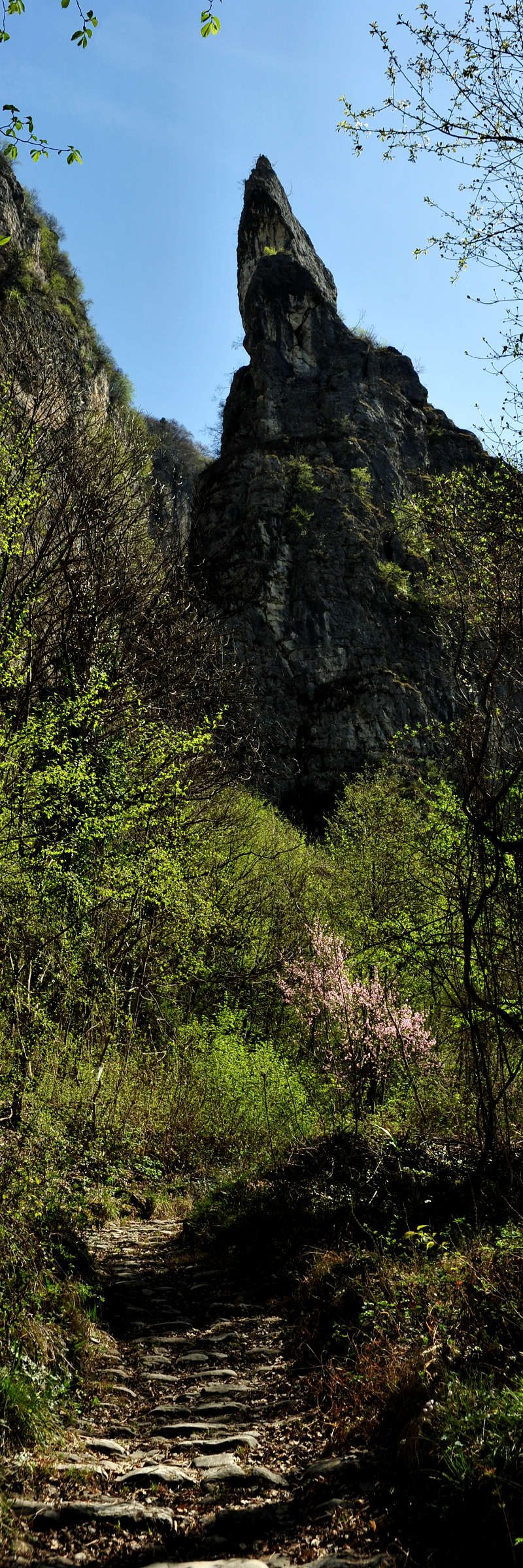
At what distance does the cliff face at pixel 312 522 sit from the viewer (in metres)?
33.9

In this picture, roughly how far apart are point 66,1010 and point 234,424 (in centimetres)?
3727

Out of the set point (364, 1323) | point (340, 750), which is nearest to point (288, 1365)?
point (364, 1323)

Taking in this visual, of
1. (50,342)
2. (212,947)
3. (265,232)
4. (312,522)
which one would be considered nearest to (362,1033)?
(212,947)

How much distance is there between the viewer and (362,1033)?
26.4 feet

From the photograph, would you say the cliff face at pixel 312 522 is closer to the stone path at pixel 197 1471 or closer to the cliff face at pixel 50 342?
the cliff face at pixel 50 342

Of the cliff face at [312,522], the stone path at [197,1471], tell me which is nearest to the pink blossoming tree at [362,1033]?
the stone path at [197,1471]

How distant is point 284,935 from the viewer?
17375 millimetres

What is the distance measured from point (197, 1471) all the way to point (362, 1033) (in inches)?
186

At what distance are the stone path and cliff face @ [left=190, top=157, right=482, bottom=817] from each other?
80.2ft

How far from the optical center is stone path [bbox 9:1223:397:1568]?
294 cm

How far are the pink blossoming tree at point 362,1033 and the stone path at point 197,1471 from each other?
94.6 inches

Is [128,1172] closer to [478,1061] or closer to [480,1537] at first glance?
[478,1061]

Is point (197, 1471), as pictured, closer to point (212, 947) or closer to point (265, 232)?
point (212, 947)

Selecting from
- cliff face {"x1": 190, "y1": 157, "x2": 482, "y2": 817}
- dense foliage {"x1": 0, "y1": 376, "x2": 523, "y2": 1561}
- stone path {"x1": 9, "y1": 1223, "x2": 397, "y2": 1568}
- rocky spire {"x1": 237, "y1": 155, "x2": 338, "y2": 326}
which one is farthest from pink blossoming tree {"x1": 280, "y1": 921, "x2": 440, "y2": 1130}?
rocky spire {"x1": 237, "y1": 155, "x2": 338, "y2": 326}
